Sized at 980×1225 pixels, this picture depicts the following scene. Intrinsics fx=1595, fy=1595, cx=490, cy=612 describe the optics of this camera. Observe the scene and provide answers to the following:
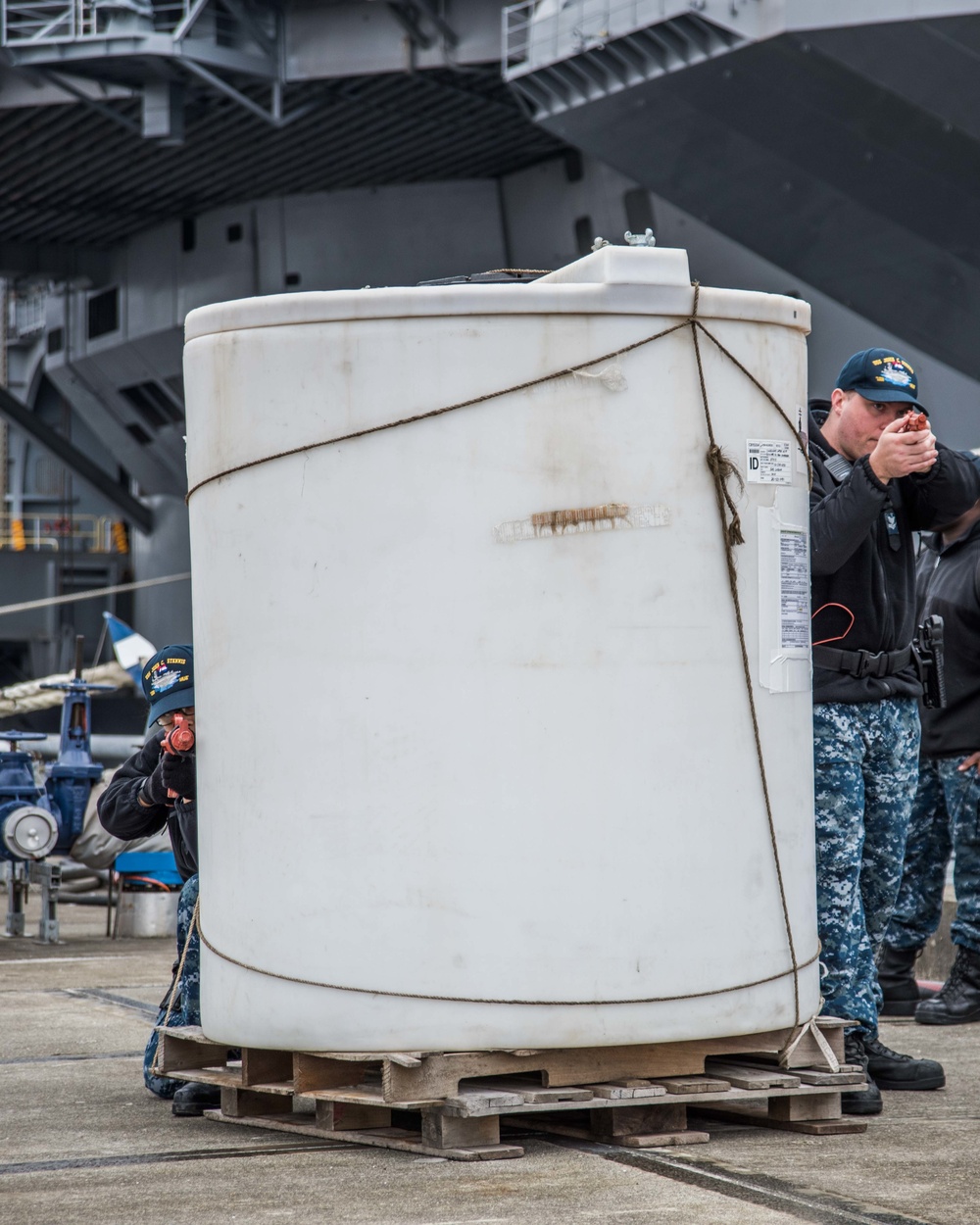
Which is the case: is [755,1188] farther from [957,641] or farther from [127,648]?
[127,648]

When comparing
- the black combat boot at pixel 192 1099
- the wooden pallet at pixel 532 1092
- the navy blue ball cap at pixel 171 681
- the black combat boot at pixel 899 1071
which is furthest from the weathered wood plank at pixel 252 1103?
the black combat boot at pixel 899 1071

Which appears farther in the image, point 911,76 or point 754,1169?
point 911,76

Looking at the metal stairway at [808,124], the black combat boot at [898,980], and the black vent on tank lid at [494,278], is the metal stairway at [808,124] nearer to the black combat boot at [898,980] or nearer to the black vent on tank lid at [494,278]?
the black combat boot at [898,980]

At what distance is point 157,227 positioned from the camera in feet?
108

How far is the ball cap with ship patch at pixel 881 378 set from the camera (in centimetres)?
436

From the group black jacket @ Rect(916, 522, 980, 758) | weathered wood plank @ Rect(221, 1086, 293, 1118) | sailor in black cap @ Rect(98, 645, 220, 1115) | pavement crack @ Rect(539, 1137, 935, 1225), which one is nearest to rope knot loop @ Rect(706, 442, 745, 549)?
pavement crack @ Rect(539, 1137, 935, 1225)

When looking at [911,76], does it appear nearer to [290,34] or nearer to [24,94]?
[290,34]

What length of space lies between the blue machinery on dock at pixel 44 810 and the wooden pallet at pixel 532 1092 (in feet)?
18.0

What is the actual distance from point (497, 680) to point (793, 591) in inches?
32.4

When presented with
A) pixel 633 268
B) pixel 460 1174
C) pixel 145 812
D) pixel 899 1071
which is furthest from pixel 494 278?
pixel 899 1071

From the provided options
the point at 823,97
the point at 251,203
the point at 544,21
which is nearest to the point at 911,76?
the point at 823,97

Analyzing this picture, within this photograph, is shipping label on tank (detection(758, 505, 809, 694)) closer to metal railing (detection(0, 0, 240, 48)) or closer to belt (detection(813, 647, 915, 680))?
belt (detection(813, 647, 915, 680))

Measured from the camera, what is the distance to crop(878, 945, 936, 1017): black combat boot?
6086 mm

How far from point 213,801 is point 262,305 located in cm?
116
